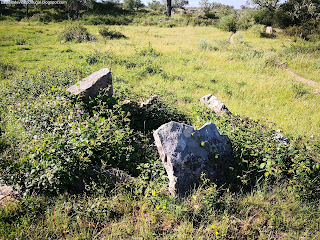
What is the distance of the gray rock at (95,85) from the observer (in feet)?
20.1

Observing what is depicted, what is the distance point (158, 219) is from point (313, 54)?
16756 mm

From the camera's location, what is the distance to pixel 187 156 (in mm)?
4094

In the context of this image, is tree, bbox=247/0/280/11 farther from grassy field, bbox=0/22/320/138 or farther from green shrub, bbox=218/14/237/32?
grassy field, bbox=0/22/320/138

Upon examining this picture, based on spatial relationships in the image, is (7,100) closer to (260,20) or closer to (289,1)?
(260,20)

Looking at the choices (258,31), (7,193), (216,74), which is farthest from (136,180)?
(258,31)

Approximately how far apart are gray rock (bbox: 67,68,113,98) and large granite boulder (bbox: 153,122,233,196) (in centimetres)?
280

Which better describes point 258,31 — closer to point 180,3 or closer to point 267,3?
point 267,3

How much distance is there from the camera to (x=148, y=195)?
3.84 metres

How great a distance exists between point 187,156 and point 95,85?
3.55 meters

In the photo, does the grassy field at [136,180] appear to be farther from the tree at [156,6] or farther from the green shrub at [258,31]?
the tree at [156,6]

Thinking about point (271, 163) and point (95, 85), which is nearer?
point (271, 163)

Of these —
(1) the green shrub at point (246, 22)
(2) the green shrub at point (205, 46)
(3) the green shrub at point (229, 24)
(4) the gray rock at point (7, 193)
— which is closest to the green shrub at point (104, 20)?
(3) the green shrub at point (229, 24)

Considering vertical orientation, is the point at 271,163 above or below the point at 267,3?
below

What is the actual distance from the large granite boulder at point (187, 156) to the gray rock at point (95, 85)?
280 centimetres
